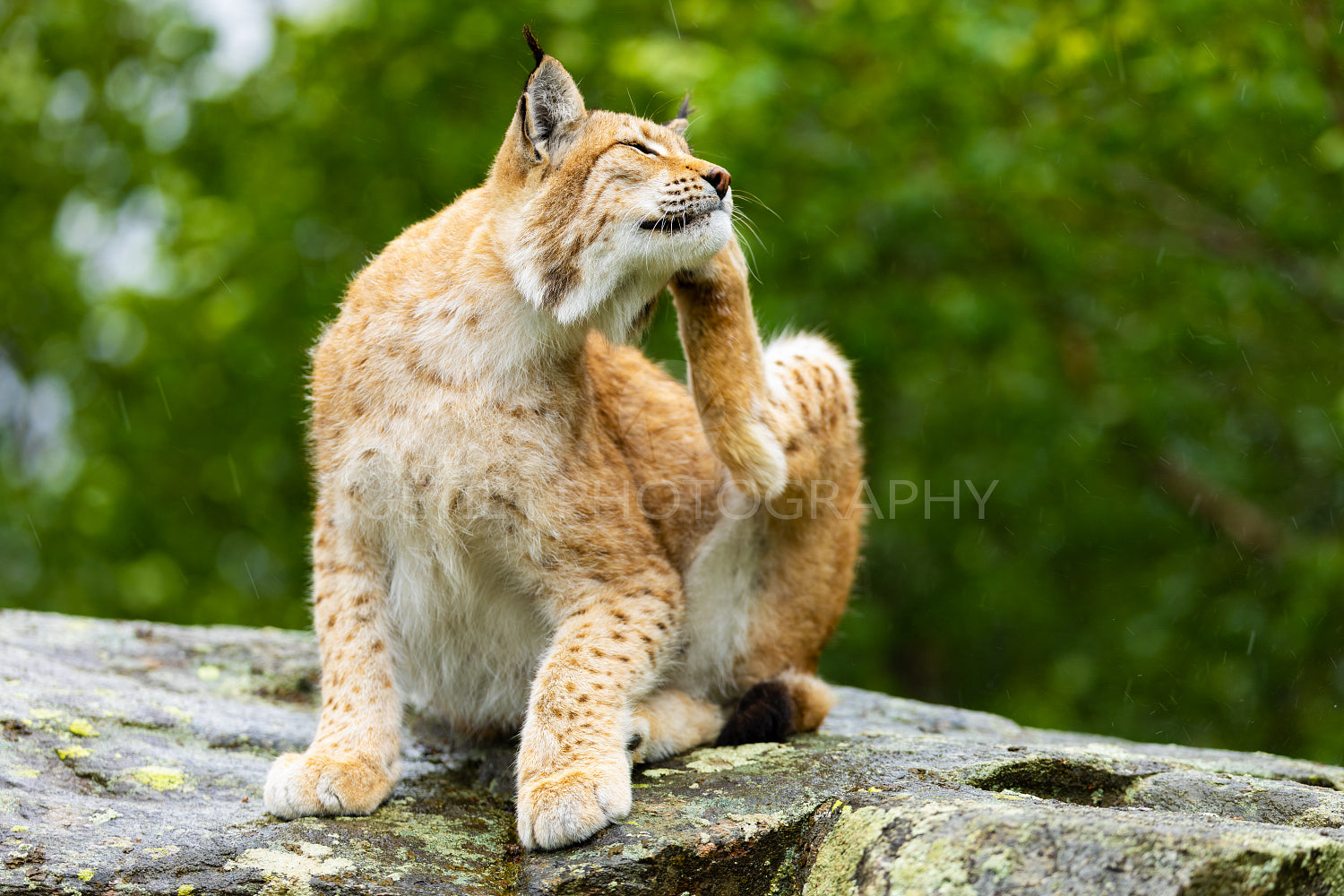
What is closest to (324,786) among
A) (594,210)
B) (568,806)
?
(568,806)

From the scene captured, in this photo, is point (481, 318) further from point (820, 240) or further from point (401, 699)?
point (820, 240)

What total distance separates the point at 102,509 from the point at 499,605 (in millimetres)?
11267

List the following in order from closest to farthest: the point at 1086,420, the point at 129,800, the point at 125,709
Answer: the point at 129,800
the point at 125,709
the point at 1086,420

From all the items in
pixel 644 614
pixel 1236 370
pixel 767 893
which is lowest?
pixel 767 893

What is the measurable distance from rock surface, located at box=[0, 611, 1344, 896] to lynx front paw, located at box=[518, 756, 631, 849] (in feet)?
0.14

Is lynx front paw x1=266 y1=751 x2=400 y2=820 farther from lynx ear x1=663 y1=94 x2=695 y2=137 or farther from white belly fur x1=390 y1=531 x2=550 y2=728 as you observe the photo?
lynx ear x1=663 y1=94 x2=695 y2=137

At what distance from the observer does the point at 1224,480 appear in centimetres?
1030

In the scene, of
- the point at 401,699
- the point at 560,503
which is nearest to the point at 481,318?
the point at 560,503

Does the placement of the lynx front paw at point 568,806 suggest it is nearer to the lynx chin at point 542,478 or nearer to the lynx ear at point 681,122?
the lynx chin at point 542,478

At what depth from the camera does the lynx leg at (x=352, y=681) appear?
358 cm

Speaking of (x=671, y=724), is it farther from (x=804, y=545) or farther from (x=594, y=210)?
(x=594, y=210)

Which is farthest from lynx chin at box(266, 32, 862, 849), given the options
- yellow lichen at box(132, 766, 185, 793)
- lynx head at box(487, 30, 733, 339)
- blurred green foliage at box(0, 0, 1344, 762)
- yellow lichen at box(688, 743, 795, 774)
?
blurred green foliage at box(0, 0, 1344, 762)

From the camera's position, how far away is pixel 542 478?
3.76 m

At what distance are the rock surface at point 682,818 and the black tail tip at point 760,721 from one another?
123 millimetres
